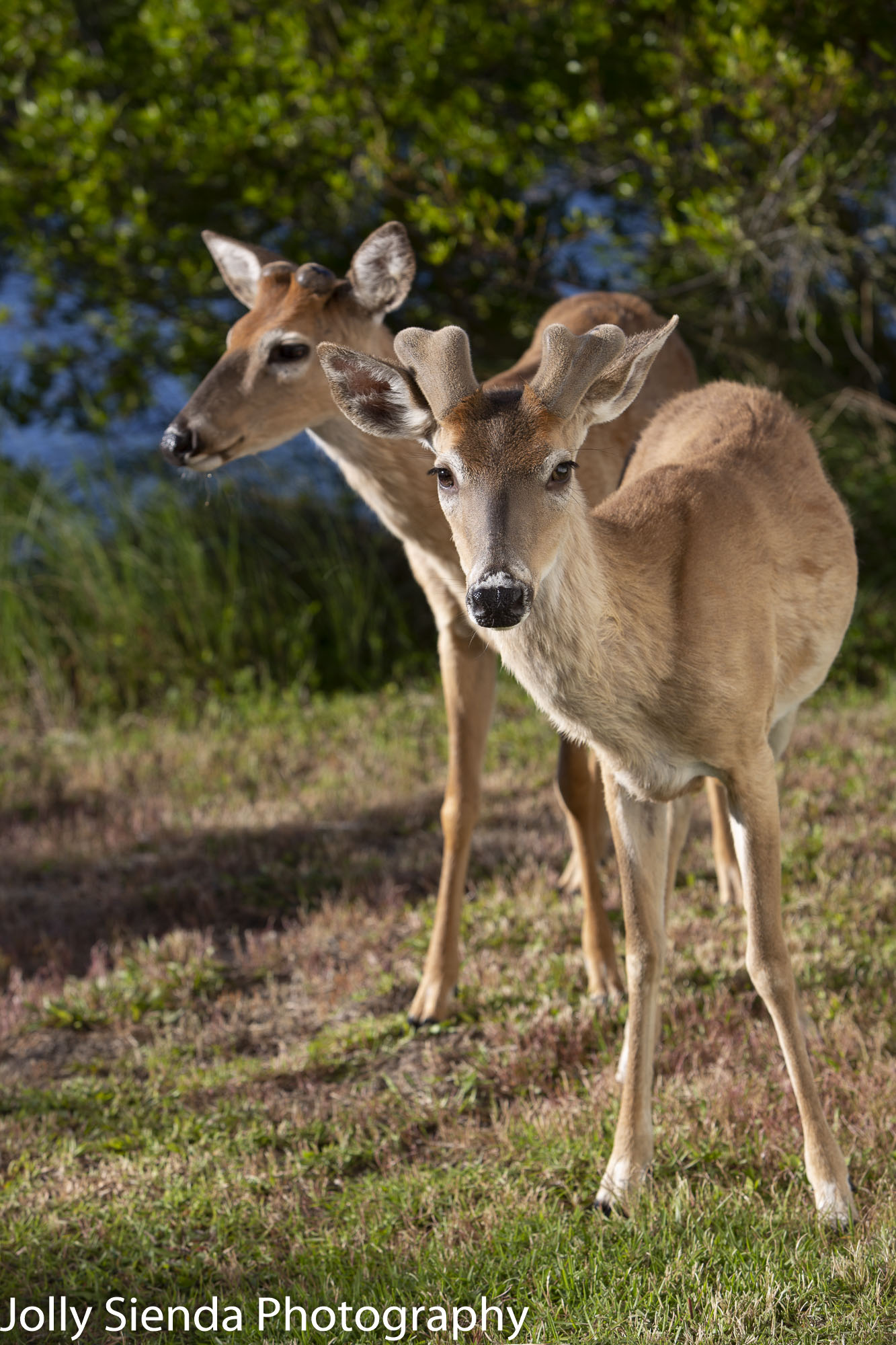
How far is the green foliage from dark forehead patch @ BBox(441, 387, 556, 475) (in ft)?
19.1

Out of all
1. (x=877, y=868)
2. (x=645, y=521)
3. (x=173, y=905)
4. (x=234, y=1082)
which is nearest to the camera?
(x=645, y=521)

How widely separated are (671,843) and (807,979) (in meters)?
0.75

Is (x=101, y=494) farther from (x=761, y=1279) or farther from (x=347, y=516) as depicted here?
(x=761, y=1279)

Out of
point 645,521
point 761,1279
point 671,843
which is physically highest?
point 645,521

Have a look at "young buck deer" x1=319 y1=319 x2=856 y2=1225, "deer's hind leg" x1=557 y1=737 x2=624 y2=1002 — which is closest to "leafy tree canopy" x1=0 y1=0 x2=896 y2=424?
"deer's hind leg" x1=557 y1=737 x2=624 y2=1002

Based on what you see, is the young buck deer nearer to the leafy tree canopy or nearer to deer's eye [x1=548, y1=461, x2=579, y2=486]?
deer's eye [x1=548, y1=461, x2=579, y2=486]

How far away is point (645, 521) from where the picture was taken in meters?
3.77

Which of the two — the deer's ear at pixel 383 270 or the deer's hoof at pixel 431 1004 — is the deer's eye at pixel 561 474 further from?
the deer's hoof at pixel 431 1004

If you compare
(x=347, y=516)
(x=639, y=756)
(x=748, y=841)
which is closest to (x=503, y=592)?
(x=639, y=756)

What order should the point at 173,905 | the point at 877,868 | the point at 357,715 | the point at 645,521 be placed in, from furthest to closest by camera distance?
the point at 357,715 < the point at 173,905 < the point at 877,868 < the point at 645,521

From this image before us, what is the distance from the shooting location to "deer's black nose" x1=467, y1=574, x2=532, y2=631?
9.52 ft

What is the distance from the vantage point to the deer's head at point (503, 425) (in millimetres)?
3020

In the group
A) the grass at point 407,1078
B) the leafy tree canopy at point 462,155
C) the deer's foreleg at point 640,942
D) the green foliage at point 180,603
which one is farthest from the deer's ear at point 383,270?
the green foliage at point 180,603

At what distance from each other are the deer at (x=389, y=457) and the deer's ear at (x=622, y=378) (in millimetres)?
1316
